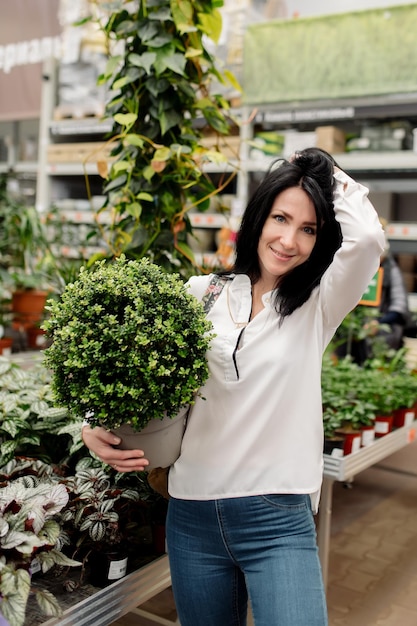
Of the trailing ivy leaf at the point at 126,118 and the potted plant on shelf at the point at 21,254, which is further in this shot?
the potted plant on shelf at the point at 21,254

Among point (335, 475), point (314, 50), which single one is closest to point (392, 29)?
point (314, 50)

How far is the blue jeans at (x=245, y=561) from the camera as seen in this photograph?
1.33 meters

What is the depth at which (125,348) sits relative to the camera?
1270 millimetres

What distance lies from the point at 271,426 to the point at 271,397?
0.06 metres

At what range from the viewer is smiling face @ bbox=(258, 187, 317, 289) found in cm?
151

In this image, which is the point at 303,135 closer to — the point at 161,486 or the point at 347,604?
the point at 347,604

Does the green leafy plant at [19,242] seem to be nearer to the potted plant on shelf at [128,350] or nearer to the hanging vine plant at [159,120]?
the hanging vine plant at [159,120]

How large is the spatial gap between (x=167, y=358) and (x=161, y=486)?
484 millimetres

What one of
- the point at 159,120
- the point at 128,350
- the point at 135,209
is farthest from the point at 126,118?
the point at 128,350

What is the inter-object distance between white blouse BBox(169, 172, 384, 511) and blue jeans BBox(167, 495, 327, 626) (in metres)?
0.04

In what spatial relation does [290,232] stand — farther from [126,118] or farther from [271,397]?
[126,118]

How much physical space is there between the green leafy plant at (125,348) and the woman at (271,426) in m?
0.10

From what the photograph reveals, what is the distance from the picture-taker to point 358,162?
16.1 feet

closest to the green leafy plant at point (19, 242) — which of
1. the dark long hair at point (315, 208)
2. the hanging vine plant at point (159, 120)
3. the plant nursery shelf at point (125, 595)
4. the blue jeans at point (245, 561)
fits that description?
the hanging vine plant at point (159, 120)
